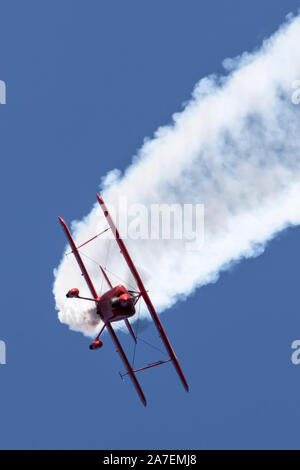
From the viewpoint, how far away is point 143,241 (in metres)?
50.2

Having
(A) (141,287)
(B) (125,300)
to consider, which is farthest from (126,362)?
(A) (141,287)

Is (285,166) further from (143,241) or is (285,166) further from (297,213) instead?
(143,241)

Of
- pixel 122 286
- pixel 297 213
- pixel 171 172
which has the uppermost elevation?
pixel 171 172

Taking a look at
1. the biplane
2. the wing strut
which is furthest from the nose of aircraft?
the wing strut

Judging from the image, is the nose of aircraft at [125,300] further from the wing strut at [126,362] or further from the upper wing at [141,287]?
the wing strut at [126,362]

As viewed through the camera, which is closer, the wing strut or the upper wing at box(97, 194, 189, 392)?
the upper wing at box(97, 194, 189, 392)

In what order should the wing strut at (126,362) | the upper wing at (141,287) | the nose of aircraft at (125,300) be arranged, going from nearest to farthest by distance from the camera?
the nose of aircraft at (125,300) < the upper wing at (141,287) < the wing strut at (126,362)

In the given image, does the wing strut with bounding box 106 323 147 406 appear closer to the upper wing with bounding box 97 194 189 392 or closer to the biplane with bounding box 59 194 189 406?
the biplane with bounding box 59 194 189 406

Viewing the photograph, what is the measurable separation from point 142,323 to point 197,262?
5922mm

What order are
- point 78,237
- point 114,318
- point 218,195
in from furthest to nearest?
point 78,237 < point 218,195 < point 114,318

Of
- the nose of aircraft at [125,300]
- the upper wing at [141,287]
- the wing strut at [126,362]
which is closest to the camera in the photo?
the nose of aircraft at [125,300]

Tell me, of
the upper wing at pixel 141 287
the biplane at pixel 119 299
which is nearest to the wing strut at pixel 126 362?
the biplane at pixel 119 299

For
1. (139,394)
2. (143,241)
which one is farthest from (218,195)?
(139,394)

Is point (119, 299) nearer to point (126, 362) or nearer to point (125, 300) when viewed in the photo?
point (125, 300)
